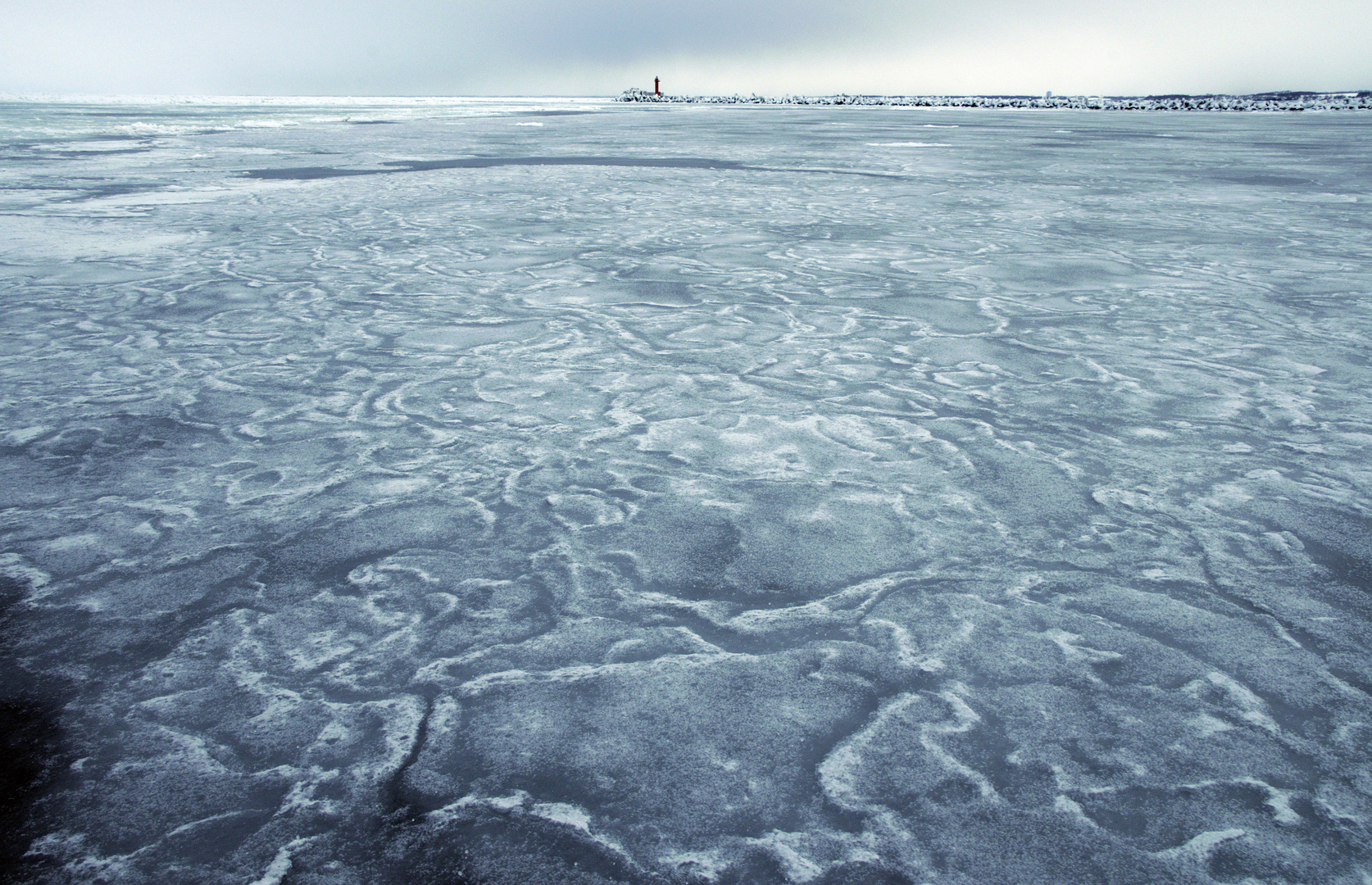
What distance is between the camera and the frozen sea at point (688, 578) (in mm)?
1399

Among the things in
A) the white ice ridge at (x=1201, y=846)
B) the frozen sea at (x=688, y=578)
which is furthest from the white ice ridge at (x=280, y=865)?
the white ice ridge at (x=1201, y=846)

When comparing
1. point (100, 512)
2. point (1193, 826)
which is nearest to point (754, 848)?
point (1193, 826)

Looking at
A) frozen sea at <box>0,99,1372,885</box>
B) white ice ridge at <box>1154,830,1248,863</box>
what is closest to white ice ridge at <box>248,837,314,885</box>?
frozen sea at <box>0,99,1372,885</box>

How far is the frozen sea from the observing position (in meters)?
1.40

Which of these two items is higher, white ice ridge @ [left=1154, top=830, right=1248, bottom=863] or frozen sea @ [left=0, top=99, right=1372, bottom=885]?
white ice ridge @ [left=1154, top=830, right=1248, bottom=863]

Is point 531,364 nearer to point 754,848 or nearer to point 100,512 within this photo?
point 100,512

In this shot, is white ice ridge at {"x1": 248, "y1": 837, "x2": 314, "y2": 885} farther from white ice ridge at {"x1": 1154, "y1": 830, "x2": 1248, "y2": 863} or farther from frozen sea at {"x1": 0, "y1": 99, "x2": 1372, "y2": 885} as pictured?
white ice ridge at {"x1": 1154, "y1": 830, "x2": 1248, "y2": 863}

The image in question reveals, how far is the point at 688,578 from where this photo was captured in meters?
2.11

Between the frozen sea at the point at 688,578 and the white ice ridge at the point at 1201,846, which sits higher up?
the white ice ridge at the point at 1201,846

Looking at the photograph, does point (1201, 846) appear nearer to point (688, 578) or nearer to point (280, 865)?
point (688, 578)

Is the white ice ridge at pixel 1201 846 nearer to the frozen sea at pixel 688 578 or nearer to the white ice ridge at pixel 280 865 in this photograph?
the frozen sea at pixel 688 578

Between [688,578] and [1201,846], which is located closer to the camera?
[1201,846]

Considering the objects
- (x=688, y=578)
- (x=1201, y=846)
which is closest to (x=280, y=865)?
(x=688, y=578)

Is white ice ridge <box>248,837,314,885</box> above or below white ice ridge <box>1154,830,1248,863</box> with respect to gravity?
below
